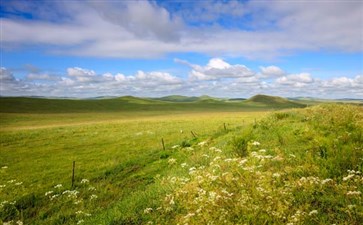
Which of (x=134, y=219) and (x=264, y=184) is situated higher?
(x=264, y=184)

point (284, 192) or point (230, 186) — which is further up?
point (284, 192)

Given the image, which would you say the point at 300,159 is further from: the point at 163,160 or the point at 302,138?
the point at 163,160

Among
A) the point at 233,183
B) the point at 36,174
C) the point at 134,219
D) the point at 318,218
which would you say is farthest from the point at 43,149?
the point at 318,218

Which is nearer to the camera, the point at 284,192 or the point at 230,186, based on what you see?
the point at 284,192

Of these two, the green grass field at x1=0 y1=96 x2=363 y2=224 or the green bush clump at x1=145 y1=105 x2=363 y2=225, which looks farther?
the green grass field at x1=0 y1=96 x2=363 y2=224

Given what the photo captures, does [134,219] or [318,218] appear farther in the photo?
[134,219]

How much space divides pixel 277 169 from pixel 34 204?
13113 mm

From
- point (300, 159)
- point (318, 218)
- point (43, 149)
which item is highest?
point (300, 159)

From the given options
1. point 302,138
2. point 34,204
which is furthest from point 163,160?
point 302,138

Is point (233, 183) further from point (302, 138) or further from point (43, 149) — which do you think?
point (43, 149)

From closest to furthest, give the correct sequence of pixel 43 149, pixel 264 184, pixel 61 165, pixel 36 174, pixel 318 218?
pixel 318 218 → pixel 264 184 → pixel 36 174 → pixel 61 165 → pixel 43 149

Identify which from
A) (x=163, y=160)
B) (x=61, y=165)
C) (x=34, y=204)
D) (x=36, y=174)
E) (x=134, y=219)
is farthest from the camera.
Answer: (x=61, y=165)

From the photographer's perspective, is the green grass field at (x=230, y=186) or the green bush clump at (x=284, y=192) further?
the green grass field at (x=230, y=186)

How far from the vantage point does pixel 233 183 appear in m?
9.25
